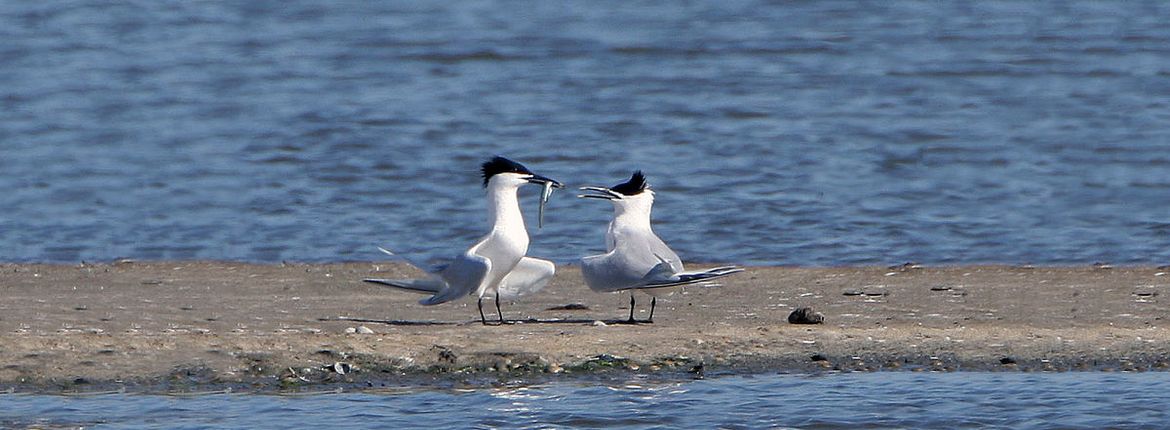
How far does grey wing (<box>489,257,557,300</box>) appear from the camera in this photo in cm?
791

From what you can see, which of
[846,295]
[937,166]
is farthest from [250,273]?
[937,166]

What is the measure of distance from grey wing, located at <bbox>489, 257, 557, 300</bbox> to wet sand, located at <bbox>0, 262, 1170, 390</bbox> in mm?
144

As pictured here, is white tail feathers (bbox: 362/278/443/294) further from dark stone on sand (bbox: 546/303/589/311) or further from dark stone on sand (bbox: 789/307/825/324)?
dark stone on sand (bbox: 789/307/825/324)

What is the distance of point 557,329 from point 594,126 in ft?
23.2

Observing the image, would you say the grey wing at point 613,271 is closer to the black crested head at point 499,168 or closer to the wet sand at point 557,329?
the wet sand at point 557,329

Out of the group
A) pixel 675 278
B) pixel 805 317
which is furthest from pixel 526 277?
pixel 805 317

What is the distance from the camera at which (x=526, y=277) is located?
7.95 meters

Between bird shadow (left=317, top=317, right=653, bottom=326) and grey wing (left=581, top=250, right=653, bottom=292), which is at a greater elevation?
grey wing (left=581, top=250, right=653, bottom=292)

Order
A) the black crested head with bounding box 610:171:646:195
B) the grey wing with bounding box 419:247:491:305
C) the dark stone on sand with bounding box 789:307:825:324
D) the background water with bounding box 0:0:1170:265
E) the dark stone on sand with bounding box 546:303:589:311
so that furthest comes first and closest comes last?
1. the background water with bounding box 0:0:1170:265
2. the dark stone on sand with bounding box 546:303:589:311
3. the black crested head with bounding box 610:171:646:195
4. the dark stone on sand with bounding box 789:307:825:324
5. the grey wing with bounding box 419:247:491:305

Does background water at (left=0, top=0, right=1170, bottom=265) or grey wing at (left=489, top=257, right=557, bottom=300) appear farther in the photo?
background water at (left=0, top=0, right=1170, bottom=265)

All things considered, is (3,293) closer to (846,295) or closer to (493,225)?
(493,225)

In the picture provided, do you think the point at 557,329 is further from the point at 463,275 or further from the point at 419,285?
the point at 419,285

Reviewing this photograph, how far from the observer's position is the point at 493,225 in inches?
314

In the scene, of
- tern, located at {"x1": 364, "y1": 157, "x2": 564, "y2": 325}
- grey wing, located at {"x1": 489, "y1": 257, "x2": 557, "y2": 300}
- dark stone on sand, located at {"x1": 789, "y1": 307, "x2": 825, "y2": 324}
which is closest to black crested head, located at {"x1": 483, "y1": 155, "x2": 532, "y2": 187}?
tern, located at {"x1": 364, "y1": 157, "x2": 564, "y2": 325}
